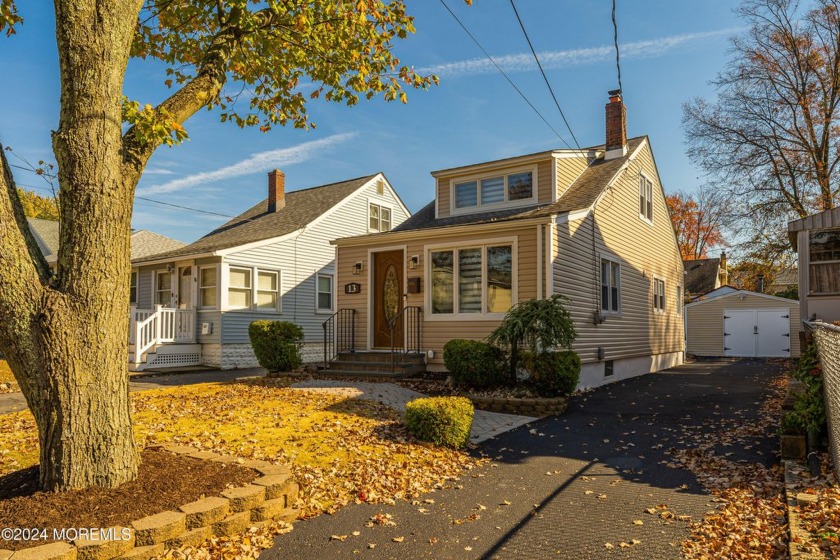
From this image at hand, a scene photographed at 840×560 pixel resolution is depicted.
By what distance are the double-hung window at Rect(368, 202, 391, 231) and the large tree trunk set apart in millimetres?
18813

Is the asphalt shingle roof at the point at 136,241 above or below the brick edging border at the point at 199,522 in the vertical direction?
above

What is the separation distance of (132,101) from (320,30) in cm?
425

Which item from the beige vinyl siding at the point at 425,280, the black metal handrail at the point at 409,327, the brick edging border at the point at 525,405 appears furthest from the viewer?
the black metal handrail at the point at 409,327

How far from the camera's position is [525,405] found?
9.45 m

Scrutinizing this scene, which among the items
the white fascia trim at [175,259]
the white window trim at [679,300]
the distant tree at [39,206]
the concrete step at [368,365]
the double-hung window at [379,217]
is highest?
the distant tree at [39,206]

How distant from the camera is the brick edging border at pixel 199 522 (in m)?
3.49

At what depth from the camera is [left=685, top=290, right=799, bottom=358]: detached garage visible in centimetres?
2528

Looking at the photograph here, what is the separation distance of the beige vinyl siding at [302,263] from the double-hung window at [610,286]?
8.89 m

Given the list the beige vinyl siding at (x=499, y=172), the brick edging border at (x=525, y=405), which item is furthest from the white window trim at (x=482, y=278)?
the brick edging border at (x=525, y=405)

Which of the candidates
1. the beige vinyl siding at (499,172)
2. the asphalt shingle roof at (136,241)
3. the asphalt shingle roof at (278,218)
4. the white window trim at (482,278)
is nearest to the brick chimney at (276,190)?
the asphalt shingle roof at (278,218)

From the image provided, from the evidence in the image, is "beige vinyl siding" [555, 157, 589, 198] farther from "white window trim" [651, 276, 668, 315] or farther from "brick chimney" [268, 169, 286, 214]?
"brick chimney" [268, 169, 286, 214]

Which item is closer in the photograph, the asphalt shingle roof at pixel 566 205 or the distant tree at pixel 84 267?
the distant tree at pixel 84 267

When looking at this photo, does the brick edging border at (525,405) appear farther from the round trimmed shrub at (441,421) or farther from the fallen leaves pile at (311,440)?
the round trimmed shrub at (441,421)

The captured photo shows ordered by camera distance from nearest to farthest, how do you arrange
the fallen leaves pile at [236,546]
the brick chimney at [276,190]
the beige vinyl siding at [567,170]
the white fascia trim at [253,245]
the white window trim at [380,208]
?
the fallen leaves pile at [236,546] → the beige vinyl siding at [567,170] → the white fascia trim at [253,245] → the brick chimney at [276,190] → the white window trim at [380,208]
